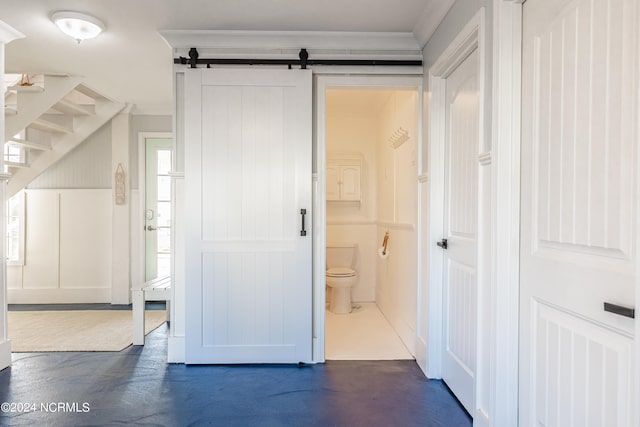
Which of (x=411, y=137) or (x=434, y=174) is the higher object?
(x=411, y=137)

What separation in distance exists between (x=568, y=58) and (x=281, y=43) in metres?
1.89

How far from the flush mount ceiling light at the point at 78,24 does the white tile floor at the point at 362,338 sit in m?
2.71

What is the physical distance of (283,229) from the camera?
8.79 feet

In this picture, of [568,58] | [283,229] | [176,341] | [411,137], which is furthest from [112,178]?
[568,58]

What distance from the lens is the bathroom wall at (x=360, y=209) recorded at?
15.4 feet

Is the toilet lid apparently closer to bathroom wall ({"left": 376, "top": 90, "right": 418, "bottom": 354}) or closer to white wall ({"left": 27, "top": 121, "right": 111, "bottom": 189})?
bathroom wall ({"left": 376, "top": 90, "right": 418, "bottom": 354})

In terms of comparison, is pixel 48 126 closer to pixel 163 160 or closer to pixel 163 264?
pixel 163 160

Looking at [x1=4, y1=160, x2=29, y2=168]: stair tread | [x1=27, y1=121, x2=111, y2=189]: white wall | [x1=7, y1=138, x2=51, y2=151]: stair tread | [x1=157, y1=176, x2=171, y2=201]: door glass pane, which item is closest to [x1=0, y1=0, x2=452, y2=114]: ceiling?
[x1=7, y1=138, x2=51, y2=151]: stair tread

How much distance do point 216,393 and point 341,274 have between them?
1.93m

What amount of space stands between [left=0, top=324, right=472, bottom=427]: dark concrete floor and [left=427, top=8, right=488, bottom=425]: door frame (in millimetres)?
283

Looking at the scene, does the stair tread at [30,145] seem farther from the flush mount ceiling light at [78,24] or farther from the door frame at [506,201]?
the door frame at [506,201]

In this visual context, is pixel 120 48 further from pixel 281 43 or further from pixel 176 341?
pixel 176 341

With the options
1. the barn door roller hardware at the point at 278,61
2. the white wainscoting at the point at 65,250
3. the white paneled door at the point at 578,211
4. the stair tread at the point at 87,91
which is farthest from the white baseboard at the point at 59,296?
the white paneled door at the point at 578,211

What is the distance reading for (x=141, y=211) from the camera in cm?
460
